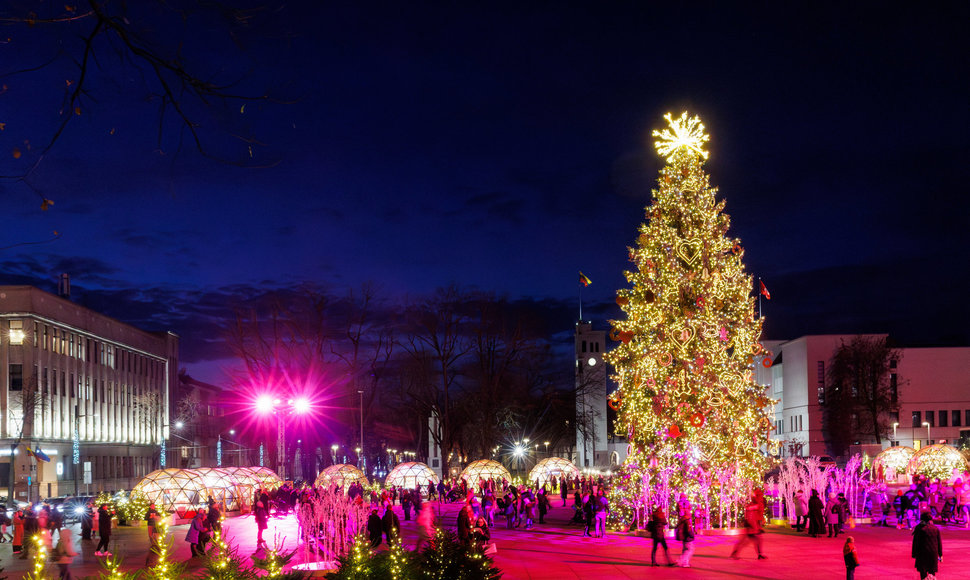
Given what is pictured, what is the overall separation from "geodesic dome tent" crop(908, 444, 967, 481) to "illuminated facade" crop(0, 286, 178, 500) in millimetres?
46310

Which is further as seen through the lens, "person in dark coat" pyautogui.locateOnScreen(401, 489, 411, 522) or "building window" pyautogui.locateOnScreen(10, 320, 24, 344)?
"building window" pyautogui.locateOnScreen(10, 320, 24, 344)

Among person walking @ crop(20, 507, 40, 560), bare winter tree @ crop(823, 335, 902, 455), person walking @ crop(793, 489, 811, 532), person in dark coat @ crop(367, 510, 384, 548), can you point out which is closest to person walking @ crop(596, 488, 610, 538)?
person walking @ crop(793, 489, 811, 532)

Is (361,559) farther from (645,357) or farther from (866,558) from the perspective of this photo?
(645,357)

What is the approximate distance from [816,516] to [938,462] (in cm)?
2340

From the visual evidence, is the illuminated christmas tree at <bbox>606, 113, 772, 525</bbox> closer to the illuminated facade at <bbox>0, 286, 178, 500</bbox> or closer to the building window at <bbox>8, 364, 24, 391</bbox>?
the illuminated facade at <bbox>0, 286, 178, 500</bbox>

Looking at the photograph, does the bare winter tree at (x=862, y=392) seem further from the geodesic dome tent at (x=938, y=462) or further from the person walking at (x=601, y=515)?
the person walking at (x=601, y=515)

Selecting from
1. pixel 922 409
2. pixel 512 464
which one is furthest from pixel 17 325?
pixel 922 409

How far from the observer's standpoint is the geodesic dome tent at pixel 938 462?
4425 cm

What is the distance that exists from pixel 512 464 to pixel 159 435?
3396 centimetres

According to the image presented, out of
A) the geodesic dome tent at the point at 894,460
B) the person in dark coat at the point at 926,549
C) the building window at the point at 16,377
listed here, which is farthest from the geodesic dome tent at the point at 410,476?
the person in dark coat at the point at 926,549

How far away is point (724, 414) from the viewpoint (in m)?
27.1

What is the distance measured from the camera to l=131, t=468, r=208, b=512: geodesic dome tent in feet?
136

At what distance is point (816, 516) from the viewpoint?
2539cm

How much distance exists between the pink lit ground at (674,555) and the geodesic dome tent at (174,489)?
10.6m
